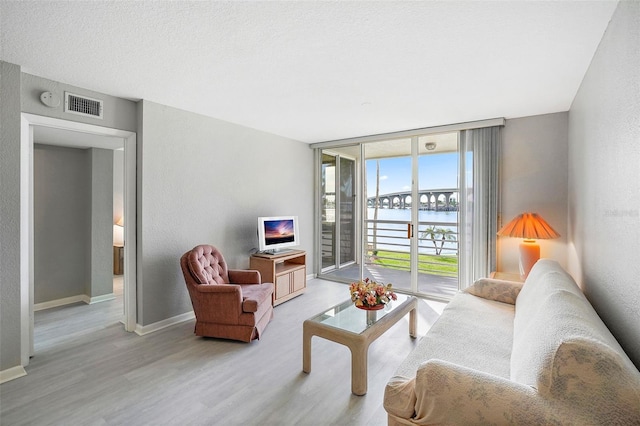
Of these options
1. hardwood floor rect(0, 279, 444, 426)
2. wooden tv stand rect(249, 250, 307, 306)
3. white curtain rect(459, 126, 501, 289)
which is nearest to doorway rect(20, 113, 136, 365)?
hardwood floor rect(0, 279, 444, 426)

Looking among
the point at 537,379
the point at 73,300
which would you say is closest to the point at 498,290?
the point at 537,379

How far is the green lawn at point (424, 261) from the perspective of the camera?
4.94 meters

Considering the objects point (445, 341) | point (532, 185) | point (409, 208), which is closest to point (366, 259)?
point (409, 208)

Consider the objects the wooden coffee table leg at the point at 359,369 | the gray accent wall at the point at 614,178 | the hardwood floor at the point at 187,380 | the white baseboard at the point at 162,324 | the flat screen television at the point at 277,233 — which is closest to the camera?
the gray accent wall at the point at 614,178

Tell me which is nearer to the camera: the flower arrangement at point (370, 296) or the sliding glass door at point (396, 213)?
the flower arrangement at point (370, 296)

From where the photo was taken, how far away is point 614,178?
1.62m

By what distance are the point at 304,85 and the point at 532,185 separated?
9.60 ft

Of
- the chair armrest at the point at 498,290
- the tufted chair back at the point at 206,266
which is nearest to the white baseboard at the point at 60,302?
the tufted chair back at the point at 206,266

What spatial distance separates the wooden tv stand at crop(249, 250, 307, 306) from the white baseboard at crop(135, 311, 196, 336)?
0.99 m

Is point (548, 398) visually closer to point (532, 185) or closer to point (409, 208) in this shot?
point (532, 185)

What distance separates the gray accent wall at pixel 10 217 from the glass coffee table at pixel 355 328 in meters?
2.24

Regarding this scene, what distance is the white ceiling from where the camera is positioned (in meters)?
1.70

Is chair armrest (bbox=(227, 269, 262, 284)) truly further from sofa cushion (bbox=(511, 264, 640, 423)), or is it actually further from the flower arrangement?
sofa cushion (bbox=(511, 264, 640, 423))

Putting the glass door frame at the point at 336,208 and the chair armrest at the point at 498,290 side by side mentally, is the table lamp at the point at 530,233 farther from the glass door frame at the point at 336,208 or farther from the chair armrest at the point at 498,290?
the glass door frame at the point at 336,208
